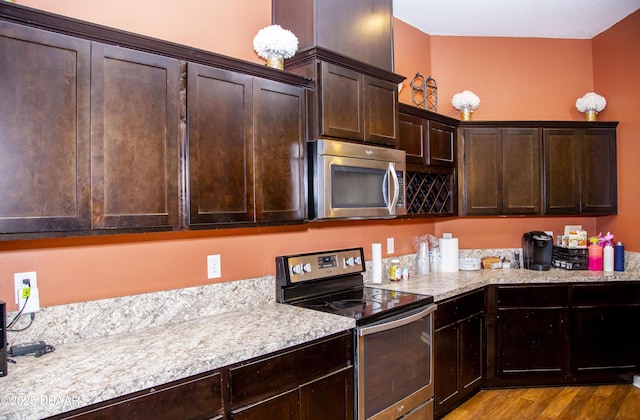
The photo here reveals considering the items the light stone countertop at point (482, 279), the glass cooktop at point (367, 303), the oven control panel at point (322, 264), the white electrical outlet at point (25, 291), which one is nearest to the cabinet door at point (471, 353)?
the light stone countertop at point (482, 279)

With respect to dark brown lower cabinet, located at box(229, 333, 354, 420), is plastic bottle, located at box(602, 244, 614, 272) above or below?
above

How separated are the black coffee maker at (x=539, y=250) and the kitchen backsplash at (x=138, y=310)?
97.6 inches

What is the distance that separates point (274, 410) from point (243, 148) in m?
1.16

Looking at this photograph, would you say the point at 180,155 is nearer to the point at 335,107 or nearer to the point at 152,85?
the point at 152,85

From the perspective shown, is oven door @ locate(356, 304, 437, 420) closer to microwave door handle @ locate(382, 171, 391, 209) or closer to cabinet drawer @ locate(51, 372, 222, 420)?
microwave door handle @ locate(382, 171, 391, 209)

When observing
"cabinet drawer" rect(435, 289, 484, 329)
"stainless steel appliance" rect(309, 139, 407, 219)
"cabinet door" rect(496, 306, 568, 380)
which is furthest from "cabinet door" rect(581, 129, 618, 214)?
"stainless steel appliance" rect(309, 139, 407, 219)

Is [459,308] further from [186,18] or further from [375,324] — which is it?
[186,18]

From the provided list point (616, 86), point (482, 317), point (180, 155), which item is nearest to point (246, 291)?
point (180, 155)

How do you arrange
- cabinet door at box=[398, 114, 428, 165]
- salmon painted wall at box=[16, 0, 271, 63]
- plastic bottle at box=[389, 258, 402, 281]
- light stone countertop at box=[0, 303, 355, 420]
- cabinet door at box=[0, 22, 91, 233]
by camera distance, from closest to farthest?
light stone countertop at box=[0, 303, 355, 420]
cabinet door at box=[0, 22, 91, 233]
salmon painted wall at box=[16, 0, 271, 63]
cabinet door at box=[398, 114, 428, 165]
plastic bottle at box=[389, 258, 402, 281]

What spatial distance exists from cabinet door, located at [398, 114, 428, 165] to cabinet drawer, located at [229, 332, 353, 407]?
60.2 inches

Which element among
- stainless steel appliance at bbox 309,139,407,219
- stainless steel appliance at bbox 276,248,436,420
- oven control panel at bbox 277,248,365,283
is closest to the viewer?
stainless steel appliance at bbox 276,248,436,420

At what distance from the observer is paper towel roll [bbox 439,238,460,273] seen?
3721 millimetres

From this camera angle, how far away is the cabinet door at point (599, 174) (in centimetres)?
383

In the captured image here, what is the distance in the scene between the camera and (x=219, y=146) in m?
2.00
